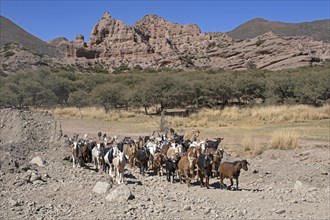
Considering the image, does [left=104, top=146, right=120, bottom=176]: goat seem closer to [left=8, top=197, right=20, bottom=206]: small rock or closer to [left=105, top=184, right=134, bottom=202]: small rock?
[left=105, top=184, right=134, bottom=202]: small rock

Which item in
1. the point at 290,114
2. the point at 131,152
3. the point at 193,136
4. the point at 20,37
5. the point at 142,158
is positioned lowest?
the point at 142,158

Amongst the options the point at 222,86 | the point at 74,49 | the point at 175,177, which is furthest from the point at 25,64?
the point at 175,177

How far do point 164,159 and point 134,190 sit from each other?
2576mm

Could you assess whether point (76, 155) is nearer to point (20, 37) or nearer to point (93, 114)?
point (93, 114)

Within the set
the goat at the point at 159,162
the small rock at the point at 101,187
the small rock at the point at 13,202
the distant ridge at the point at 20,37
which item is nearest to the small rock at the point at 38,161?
the small rock at the point at 101,187

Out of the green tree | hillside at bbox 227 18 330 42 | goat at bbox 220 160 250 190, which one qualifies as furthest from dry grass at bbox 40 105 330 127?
hillside at bbox 227 18 330 42

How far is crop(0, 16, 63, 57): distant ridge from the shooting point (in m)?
128

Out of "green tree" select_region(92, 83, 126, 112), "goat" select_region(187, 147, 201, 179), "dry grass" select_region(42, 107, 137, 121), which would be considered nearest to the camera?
"goat" select_region(187, 147, 201, 179)

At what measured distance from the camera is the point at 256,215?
10266 millimetres

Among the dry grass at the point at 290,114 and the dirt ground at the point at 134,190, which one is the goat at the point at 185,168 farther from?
the dry grass at the point at 290,114

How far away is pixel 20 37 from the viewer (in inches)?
5271

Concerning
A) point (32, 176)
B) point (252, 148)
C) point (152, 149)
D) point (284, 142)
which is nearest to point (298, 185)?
point (152, 149)

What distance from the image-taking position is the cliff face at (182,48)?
8419 cm

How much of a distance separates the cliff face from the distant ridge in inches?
851
